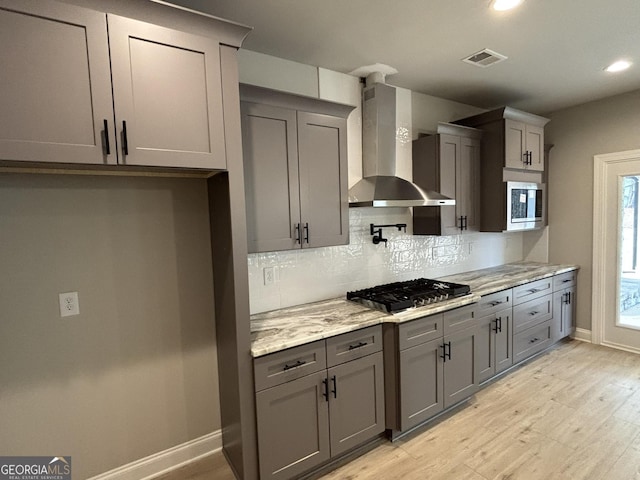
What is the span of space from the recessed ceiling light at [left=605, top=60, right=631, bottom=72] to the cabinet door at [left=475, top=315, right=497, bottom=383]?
2.34 m

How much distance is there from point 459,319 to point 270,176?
1777 millimetres

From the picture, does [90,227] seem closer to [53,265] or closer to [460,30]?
[53,265]

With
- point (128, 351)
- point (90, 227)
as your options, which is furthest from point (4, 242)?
point (128, 351)

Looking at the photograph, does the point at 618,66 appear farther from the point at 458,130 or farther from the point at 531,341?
the point at 531,341

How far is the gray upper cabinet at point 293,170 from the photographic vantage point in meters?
2.09

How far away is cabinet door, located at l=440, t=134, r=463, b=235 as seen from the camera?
3.12 metres

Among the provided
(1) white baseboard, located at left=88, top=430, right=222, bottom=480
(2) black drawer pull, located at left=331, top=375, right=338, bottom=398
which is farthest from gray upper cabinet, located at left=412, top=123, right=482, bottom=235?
(1) white baseboard, located at left=88, top=430, right=222, bottom=480

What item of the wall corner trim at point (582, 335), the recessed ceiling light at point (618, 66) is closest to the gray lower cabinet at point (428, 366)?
the wall corner trim at point (582, 335)

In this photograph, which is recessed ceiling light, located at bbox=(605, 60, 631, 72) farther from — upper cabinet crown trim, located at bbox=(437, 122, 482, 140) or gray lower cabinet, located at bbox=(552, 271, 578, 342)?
gray lower cabinet, located at bbox=(552, 271, 578, 342)

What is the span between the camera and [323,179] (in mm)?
2381

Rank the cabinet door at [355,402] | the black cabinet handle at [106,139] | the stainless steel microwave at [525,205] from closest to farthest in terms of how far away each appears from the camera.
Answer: the black cabinet handle at [106,139] < the cabinet door at [355,402] < the stainless steel microwave at [525,205]

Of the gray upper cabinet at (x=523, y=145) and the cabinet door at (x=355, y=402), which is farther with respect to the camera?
the gray upper cabinet at (x=523, y=145)

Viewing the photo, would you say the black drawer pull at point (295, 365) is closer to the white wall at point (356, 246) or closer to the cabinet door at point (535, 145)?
the white wall at point (356, 246)

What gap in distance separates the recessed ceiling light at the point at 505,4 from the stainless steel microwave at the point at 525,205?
1786mm
